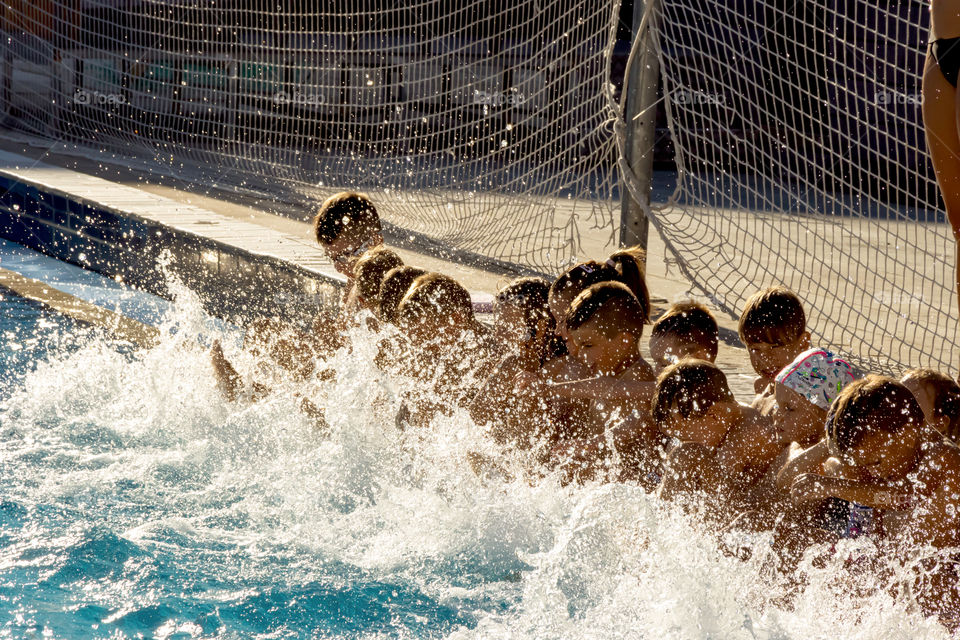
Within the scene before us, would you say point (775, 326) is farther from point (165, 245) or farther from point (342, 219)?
point (165, 245)

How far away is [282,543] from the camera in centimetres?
330

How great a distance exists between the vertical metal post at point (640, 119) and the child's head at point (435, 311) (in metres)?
1.54

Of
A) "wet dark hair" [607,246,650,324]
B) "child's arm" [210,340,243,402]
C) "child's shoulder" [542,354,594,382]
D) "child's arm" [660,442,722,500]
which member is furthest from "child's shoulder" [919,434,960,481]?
"child's arm" [210,340,243,402]

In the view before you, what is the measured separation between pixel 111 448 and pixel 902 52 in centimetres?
960

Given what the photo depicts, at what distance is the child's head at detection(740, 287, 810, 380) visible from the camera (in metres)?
2.89

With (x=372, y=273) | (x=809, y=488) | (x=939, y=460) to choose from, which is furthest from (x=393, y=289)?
(x=939, y=460)

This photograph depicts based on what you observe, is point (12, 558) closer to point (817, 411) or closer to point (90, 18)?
point (817, 411)

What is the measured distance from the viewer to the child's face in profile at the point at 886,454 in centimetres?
231

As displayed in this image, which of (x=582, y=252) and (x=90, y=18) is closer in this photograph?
(x=582, y=252)

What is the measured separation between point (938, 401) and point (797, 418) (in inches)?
13.2

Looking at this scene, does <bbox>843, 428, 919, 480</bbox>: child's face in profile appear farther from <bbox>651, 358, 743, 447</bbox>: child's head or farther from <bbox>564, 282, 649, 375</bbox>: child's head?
<bbox>564, 282, 649, 375</bbox>: child's head

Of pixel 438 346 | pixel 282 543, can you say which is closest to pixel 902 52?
pixel 438 346

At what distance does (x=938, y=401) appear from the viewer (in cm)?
271

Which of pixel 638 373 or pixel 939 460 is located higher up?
pixel 939 460
